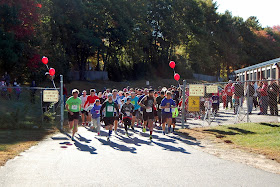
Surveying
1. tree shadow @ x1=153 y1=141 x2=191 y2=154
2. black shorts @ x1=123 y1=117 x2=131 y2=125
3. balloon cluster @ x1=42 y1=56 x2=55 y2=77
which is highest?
balloon cluster @ x1=42 y1=56 x2=55 y2=77

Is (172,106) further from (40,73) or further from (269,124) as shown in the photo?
(40,73)

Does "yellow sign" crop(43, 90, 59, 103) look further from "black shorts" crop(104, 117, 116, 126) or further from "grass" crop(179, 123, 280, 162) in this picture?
"grass" crop(179, 123, 280, 162)

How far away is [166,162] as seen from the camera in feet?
30.9

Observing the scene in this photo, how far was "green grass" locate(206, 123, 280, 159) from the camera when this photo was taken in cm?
1163

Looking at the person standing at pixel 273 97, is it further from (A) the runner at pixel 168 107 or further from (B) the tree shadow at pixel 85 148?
(B) the tree shadow at pixel 85 148

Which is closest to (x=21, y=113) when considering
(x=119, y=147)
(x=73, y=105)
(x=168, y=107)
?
(x=73, y=105)

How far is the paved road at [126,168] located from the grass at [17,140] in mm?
365

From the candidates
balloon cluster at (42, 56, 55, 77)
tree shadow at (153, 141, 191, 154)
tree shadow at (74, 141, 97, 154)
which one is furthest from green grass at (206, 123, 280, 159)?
balloon cluster at (42, 56, 55, 77)

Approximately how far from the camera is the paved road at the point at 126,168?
24.0ft

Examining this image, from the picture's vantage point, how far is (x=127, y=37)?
48.6 metres

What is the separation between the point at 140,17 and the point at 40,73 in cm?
2216

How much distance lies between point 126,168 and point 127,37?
4095cm

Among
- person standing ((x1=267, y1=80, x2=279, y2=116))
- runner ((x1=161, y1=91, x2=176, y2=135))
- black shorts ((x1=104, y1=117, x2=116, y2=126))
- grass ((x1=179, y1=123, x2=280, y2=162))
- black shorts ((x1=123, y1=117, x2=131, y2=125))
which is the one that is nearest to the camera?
grass ((x1=179, y1=123, x2=280, y2=162))

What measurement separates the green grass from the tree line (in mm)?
20990
